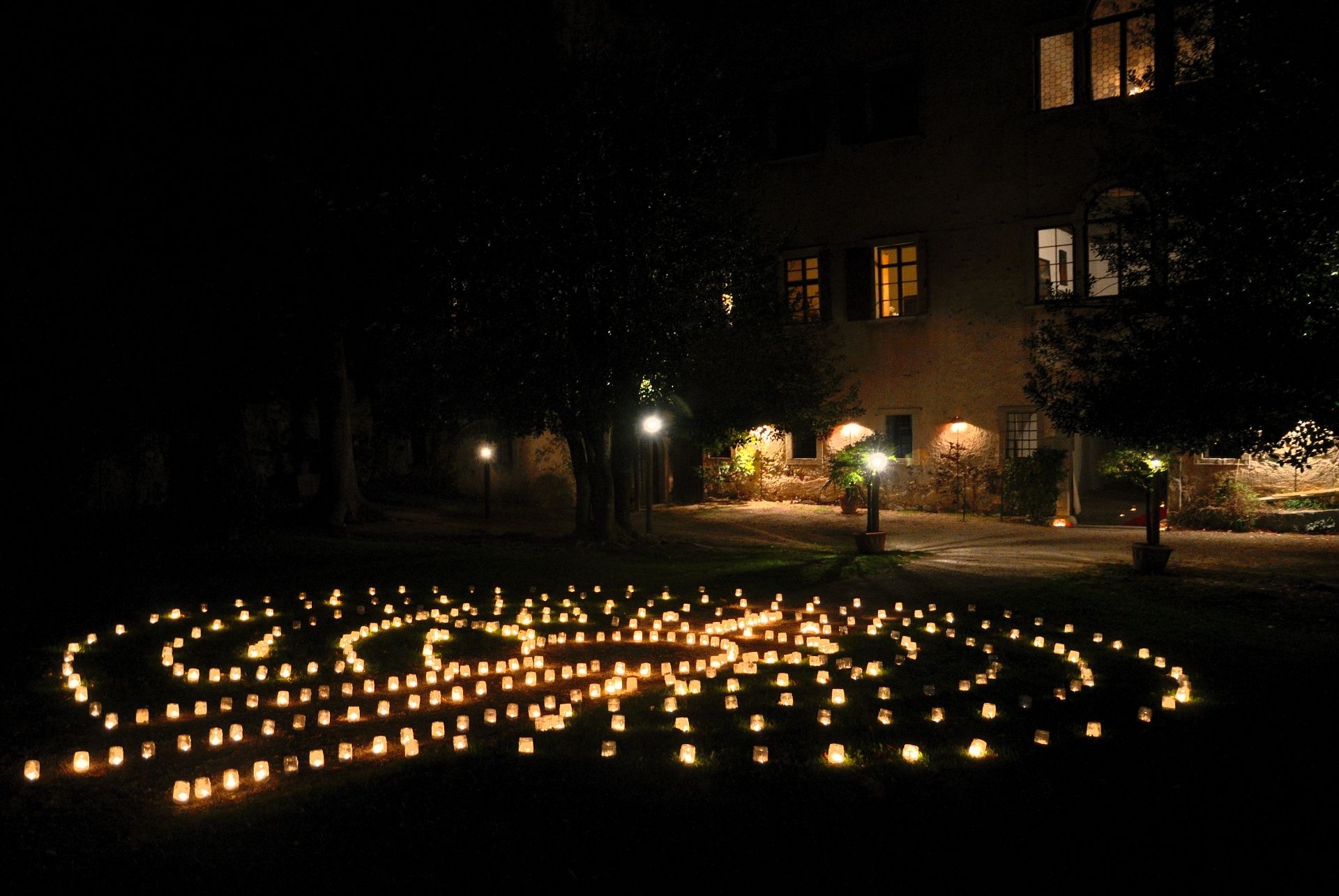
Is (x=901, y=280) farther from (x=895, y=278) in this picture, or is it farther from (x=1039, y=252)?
(x=1039, y=252)

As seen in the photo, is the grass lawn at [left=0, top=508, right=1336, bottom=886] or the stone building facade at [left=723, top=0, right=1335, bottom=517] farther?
the stone building facade at [left=723, top=0, right=1335, bottom=517]

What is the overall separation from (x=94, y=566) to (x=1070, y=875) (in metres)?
11.6

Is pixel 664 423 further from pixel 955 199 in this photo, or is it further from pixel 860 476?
pixel 955 199

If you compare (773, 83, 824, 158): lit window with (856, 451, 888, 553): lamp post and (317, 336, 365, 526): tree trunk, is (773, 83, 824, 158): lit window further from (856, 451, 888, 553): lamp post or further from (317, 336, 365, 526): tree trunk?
(317, 336, 365, 526): tree trunk

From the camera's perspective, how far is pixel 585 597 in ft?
34.3

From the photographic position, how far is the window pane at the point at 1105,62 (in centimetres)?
1922

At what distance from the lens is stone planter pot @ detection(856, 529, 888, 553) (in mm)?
13781

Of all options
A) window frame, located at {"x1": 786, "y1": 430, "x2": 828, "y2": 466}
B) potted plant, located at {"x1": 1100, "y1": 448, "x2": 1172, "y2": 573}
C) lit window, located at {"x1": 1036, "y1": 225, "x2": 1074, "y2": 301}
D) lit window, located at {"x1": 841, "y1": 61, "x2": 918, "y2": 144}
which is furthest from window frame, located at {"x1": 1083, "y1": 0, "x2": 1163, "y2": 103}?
potted plant, located at {"x1": 1100, "y1": 448, "x2": 1172, "y2": 573}

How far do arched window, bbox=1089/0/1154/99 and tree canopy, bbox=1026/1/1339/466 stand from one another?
7.83 meters

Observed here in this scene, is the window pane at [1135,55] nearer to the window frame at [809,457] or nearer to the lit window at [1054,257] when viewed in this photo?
the lit window at [1054,257]

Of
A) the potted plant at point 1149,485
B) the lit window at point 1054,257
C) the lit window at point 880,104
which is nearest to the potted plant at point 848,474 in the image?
the potted plant at point 1149,485

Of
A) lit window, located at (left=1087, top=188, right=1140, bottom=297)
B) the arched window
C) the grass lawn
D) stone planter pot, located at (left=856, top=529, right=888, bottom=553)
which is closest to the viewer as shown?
the grass lawn

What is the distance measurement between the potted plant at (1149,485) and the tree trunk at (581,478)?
24.6ft

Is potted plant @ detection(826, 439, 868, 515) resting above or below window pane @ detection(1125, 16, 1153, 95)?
below
